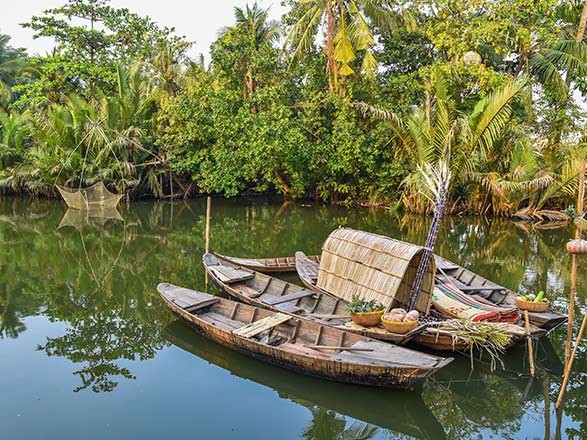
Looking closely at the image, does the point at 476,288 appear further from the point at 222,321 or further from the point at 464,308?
the point at 222,321

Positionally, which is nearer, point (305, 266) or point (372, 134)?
point (305, 266)

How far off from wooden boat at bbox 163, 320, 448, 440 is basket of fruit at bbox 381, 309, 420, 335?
0.68 metres

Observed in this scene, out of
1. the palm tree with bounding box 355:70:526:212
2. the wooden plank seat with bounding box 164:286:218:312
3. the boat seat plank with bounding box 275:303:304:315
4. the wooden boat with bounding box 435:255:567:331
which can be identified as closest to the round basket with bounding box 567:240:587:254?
the wooden boat with bounding box 435:255:567:331

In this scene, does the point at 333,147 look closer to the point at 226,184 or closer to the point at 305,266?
the point at 226,184

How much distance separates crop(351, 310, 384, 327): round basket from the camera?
19.6 feet

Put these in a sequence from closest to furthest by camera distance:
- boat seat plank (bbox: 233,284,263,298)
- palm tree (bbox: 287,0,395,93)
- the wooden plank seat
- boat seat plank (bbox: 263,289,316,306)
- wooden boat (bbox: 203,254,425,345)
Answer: wooden boat (bbox: 203,254,425,345) < the wooden plank seat < boat seat plank (bbox: 263,289,316,306) < boat seat plank (bbox: 233,284,263,298) < palm tree (bbox: 287,0,395,93)

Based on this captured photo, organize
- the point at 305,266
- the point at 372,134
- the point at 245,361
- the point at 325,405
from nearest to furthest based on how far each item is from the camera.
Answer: the point at 325,405
the point at 245,361
the point at 305,266
the point at 372,134

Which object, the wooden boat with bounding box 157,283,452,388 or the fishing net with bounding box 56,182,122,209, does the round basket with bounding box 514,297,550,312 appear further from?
the fishing net with bounding box 56,182,122,209

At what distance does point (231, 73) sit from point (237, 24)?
2.34 metres

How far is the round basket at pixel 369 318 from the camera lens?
5980 millimetres

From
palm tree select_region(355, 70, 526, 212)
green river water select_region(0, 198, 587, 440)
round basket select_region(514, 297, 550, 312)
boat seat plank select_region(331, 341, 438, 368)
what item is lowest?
green river water select_region(0, 198, 587, 440)

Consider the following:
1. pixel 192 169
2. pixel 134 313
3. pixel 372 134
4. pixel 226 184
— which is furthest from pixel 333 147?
pixel 134 313

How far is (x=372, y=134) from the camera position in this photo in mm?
19156

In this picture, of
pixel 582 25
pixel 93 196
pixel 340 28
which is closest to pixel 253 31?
pixel 340 28
